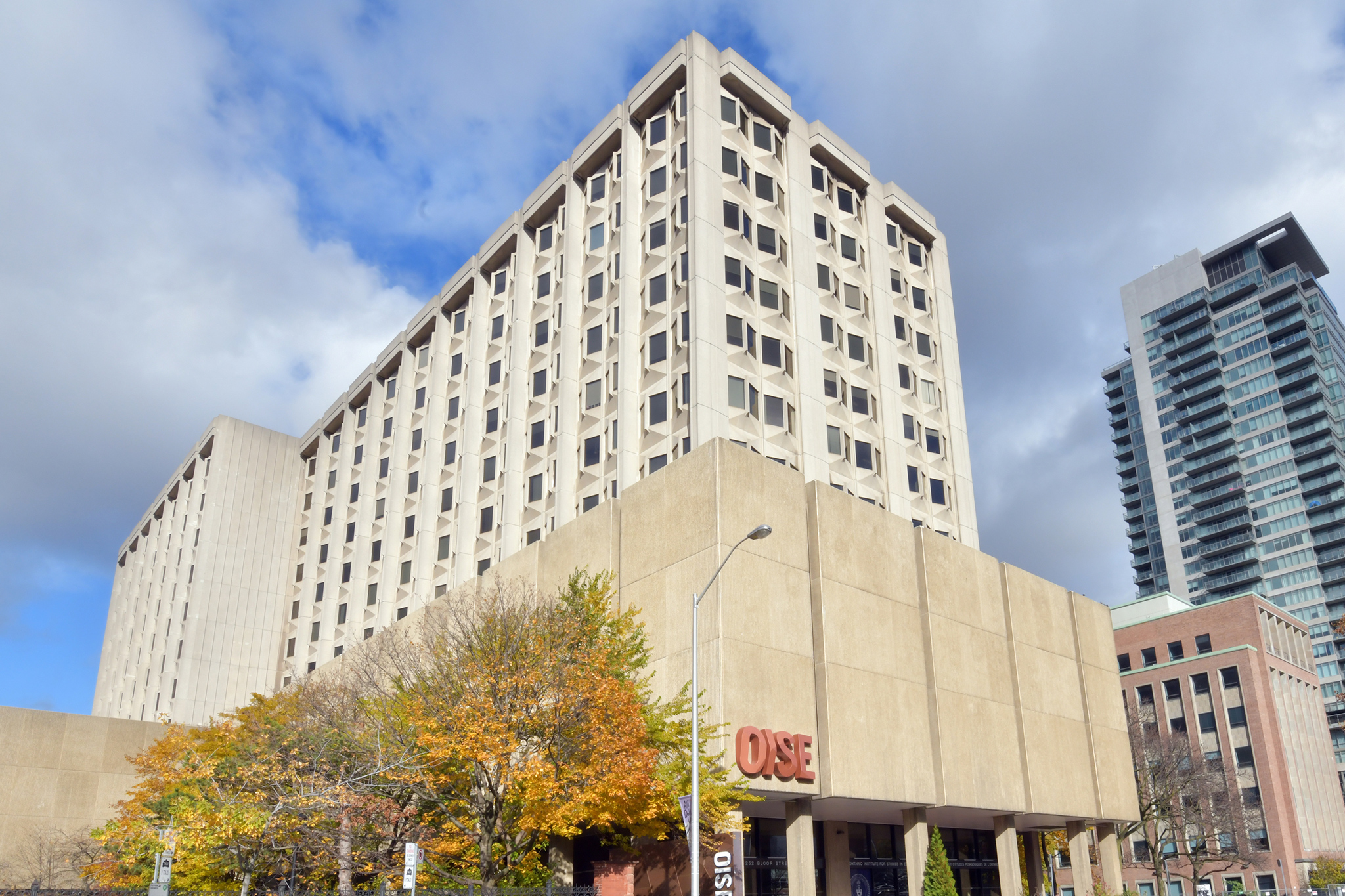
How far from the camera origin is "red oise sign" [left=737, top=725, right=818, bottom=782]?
109 feet

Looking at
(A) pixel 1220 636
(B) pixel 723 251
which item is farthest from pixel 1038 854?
(A) pixel 1220 636

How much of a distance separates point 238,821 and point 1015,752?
1275 inches

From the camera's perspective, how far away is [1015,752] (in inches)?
1773

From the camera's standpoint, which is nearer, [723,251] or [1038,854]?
[723,251]

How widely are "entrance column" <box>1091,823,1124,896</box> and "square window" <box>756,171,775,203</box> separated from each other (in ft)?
121

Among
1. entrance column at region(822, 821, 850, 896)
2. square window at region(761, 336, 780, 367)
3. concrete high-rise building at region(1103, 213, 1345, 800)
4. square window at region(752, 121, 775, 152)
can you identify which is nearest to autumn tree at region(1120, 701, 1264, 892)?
entrance column at region(822, 821, 850, 896)

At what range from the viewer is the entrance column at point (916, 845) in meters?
39.1

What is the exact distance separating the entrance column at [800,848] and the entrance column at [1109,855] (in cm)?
2363

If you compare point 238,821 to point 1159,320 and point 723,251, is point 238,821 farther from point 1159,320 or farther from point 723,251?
point 1159,320

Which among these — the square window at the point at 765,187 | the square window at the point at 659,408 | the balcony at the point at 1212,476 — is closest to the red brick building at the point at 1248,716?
the square window at the point at 765,187

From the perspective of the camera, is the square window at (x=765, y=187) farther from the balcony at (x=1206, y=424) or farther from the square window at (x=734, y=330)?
the balcony at (x=1206, y=424)

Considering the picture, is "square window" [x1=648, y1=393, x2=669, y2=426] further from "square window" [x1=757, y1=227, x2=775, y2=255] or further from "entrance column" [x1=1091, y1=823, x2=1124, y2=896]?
"entrance column" [x1=1091, y1=823, x2=1124, y2=896]

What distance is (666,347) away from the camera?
1896 inches

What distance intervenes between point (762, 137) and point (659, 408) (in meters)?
17.0
